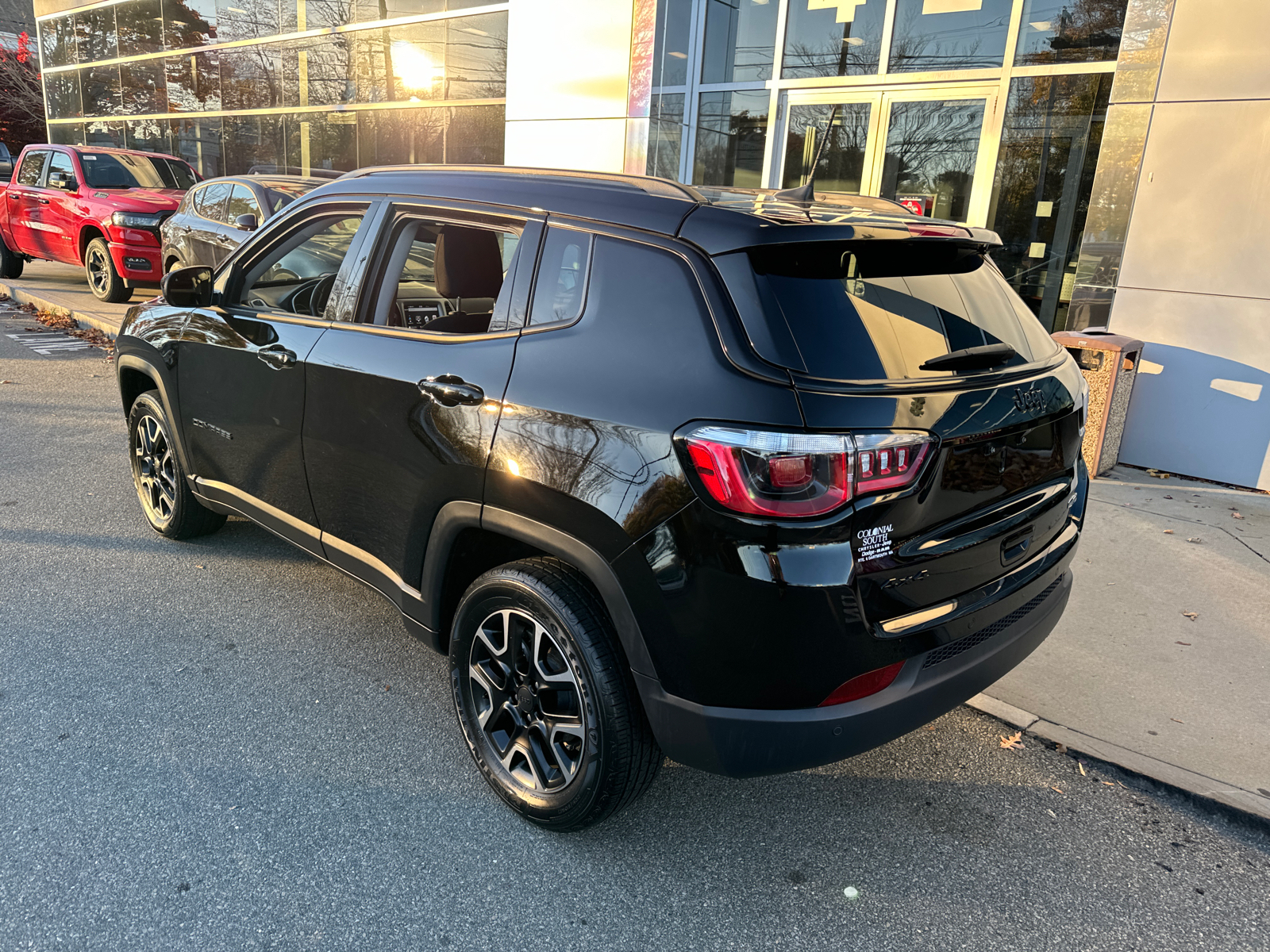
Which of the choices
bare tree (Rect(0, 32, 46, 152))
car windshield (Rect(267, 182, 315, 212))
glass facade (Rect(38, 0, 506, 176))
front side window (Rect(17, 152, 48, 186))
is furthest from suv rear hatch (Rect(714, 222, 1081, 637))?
bare tree (Rect(0, 32, 46, 152))

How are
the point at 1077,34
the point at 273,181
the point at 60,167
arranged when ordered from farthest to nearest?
1. the point at 60,167
2. the point at 273,181
3. the point at 1077,34

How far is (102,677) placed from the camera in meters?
3.31

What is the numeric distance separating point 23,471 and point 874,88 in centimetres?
805

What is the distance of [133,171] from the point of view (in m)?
12.6

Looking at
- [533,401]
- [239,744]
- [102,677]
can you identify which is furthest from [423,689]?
[533,401]

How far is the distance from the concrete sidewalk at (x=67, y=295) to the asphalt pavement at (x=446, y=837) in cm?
722

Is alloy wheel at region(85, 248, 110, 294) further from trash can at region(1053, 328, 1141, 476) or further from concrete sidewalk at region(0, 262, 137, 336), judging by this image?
trash can at region(1053, 328, 1141, 476)

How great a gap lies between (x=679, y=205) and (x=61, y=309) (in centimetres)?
1156

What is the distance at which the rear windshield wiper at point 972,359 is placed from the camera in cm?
232

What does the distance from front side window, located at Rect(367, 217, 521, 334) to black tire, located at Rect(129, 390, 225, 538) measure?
5.78 ft

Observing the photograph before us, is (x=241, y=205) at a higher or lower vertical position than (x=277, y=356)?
higher

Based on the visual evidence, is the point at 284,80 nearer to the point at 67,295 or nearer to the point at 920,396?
the point at 67,295

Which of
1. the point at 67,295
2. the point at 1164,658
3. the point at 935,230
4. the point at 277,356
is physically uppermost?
the point at 935,230

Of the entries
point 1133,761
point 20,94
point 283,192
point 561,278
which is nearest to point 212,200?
point 283,192
